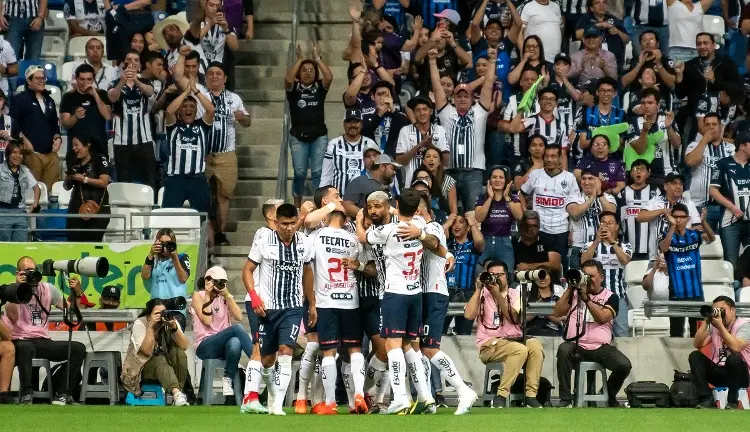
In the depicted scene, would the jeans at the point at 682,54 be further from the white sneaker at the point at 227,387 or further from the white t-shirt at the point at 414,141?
the white sneaker at the point at 227,387

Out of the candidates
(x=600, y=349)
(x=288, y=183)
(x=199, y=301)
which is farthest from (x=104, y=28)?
(x=600, y=349)

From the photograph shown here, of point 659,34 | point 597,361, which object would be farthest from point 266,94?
point 597,361

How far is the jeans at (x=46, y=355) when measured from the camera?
58.4 feet

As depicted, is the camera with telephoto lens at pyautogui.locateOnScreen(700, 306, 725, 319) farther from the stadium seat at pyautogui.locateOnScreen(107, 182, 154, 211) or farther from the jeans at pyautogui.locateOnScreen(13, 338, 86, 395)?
the stadium seat at pyautogui.locateOnScreen(107, 182, 154, 211)

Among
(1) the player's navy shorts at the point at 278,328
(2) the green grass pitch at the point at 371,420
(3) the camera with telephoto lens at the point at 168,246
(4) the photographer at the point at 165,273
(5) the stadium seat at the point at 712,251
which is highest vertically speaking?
(5) the stadium seat at the point at 712,251

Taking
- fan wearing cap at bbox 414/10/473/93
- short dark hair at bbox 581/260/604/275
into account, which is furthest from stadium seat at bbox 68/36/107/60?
short dark hair at bbox 581/260/604/275

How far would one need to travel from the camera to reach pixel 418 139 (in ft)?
68.9

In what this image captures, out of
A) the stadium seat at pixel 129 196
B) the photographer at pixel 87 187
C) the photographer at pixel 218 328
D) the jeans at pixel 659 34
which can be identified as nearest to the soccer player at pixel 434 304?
the photographer at pixel 218 328

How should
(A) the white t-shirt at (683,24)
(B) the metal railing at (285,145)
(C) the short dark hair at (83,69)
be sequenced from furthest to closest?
1. (A) the white t-shirt at (683,24)
2. (C) the short dark hair at (83,69)
3. (B) the metal railing at (285,145)

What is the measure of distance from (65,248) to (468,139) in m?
5.32

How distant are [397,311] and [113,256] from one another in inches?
208

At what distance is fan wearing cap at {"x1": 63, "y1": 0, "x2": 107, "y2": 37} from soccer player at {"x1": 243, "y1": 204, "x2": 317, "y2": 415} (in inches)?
385

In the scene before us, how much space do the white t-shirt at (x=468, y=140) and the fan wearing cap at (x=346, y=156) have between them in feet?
3.37

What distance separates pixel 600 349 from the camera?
18.0m
